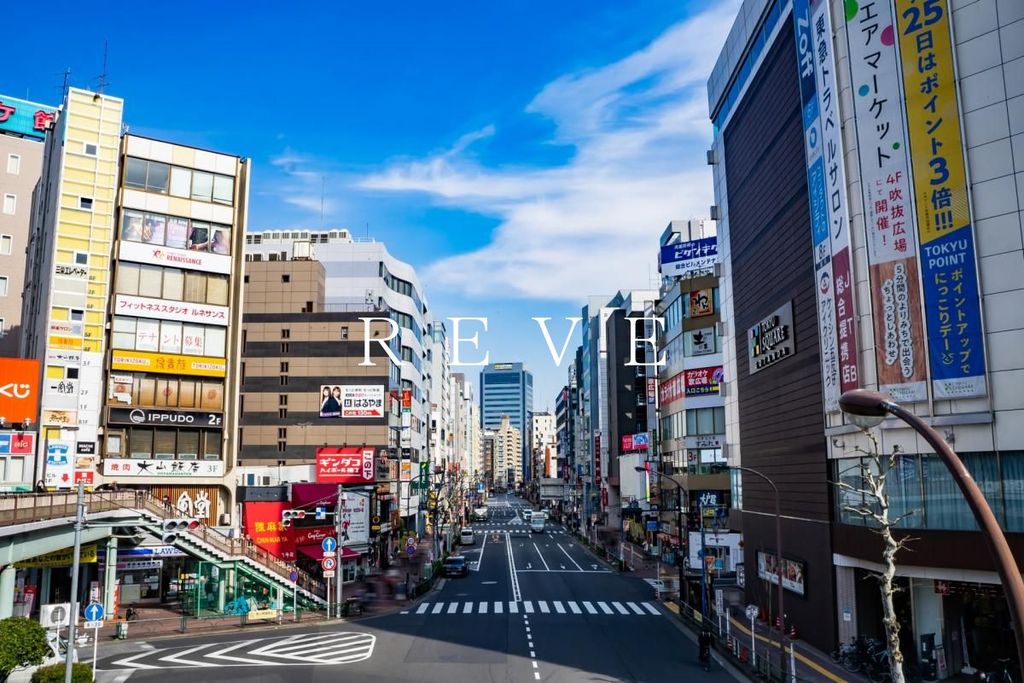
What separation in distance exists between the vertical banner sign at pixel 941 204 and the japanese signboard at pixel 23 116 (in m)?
77.8

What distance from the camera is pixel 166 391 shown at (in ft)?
181

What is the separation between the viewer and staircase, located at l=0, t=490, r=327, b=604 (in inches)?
1399

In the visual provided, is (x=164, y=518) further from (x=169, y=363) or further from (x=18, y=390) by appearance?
(x=169, y=363)

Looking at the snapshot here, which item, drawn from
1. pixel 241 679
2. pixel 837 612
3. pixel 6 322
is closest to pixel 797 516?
pixel 837 612

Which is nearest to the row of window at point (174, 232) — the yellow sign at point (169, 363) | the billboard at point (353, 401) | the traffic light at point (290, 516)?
the yellow sign at point (169, 363)

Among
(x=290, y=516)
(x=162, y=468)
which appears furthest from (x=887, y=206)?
(x=162, y=468)

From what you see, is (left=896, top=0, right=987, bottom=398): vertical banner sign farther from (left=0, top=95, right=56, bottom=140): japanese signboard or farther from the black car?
(left=0, top=95, right=56, bottom=140): japanese signboard

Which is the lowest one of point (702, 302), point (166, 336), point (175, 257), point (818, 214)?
point (166, 336)

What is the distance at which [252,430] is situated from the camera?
77.1 metres

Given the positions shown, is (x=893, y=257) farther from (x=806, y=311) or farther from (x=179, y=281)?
(x=179, y=281)

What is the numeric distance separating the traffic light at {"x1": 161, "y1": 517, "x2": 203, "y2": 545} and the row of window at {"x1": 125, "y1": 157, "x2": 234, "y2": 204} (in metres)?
23.9

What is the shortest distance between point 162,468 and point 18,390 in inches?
533

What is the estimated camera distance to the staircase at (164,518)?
35531 mm

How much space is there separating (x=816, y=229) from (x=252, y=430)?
56892mm
